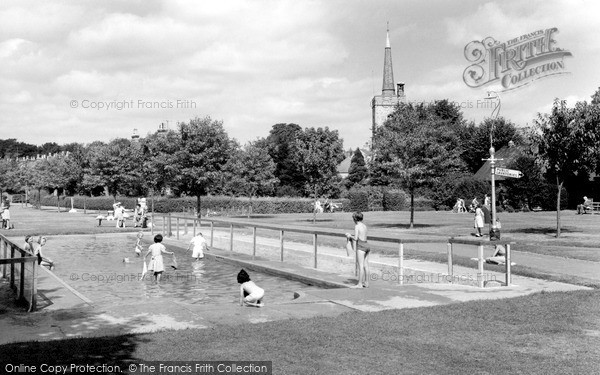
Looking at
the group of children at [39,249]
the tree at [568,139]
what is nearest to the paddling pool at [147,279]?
the group of children at [39,249]

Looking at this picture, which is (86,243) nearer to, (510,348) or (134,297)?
(134,297)

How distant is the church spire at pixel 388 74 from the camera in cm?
12200

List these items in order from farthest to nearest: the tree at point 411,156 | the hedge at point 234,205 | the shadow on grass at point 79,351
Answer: the hedge at point 234,205 → the tree at point 411,156 → the shadow on grass at point 79,351

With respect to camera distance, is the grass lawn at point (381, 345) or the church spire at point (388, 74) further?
the church spire at point (388, 74)

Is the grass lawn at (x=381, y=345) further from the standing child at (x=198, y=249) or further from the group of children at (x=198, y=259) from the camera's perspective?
the standing child at (x=198, y=249)

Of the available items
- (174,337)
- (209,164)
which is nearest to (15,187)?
(209,164)

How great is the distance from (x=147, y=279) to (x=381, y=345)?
35.0ft

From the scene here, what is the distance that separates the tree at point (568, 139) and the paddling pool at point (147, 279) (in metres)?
16.2

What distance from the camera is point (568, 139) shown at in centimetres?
2589

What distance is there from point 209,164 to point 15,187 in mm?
87212

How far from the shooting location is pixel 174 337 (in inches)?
287

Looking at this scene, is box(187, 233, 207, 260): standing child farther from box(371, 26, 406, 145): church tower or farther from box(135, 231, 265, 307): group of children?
box(371, 26, 406, 145): church tower

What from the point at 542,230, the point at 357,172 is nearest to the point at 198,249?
the point at 542,230

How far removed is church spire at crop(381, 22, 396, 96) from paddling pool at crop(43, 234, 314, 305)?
103723 millimetres
